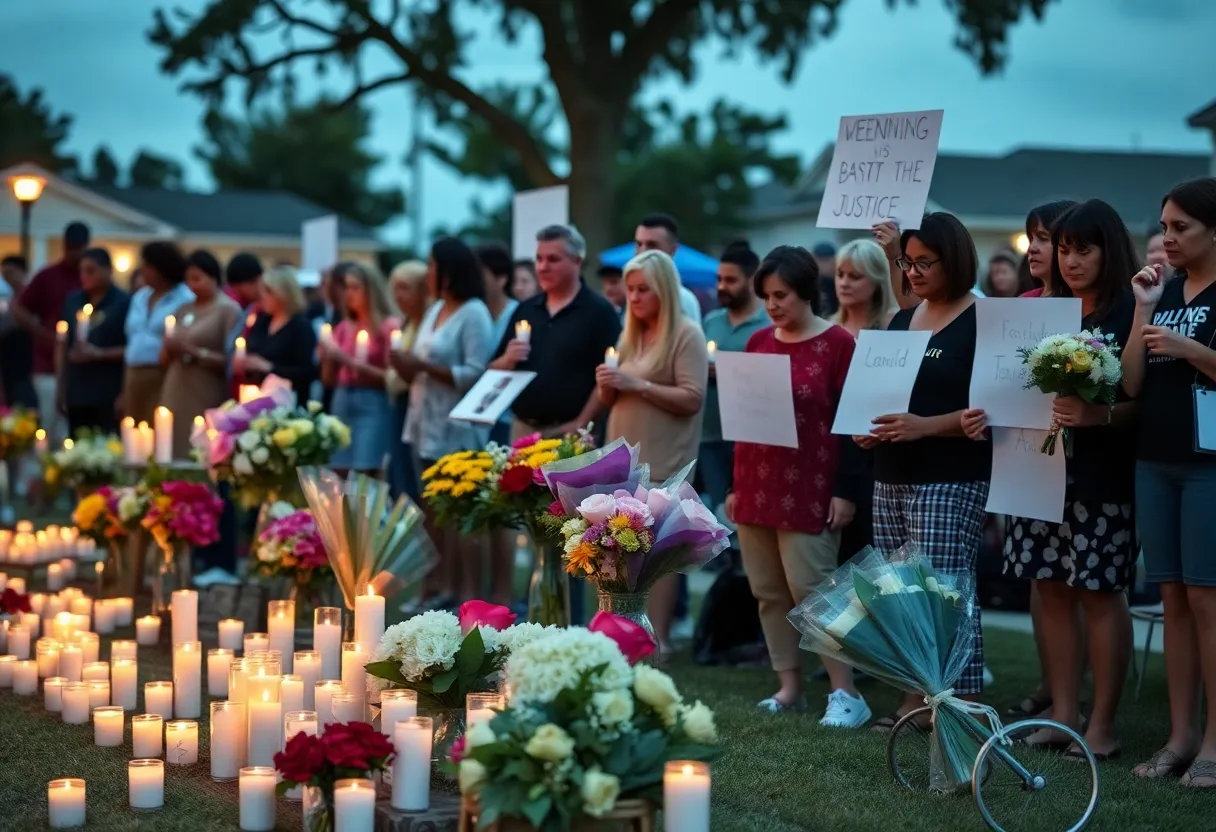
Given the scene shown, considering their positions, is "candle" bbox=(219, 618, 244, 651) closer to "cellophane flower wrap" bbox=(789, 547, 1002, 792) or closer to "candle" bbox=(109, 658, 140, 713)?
"candle" bbox=(109, 658, 140, 713)


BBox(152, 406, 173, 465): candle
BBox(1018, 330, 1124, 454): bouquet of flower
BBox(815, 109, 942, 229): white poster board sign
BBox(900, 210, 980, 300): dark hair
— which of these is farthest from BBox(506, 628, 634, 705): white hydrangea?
BBox(152, 406, 173, 465): candle

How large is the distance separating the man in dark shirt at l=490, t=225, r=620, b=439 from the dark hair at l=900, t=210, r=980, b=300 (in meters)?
2.55

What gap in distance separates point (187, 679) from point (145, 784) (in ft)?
4.55

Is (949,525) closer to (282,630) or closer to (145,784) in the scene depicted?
(282,630)

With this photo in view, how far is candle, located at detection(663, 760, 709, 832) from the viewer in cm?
387

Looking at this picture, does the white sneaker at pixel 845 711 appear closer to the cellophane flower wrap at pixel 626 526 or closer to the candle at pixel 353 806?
the cellophane flower wrap at pixel 626 526

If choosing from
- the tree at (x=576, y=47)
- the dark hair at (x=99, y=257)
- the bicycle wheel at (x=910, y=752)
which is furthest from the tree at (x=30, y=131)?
the bicycle wheel at (x=910, y=752)

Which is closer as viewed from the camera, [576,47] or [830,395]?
[830,395]

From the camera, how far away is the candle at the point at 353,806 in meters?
4.29

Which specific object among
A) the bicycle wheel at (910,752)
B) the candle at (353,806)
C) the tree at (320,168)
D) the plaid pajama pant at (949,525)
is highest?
the tree at (320,168)

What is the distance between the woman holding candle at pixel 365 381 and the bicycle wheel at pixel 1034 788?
5750 mm

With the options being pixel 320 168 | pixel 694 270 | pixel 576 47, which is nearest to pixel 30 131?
pixel 320 168

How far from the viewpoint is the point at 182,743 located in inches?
225

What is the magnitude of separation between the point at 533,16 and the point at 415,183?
26.1 metres
